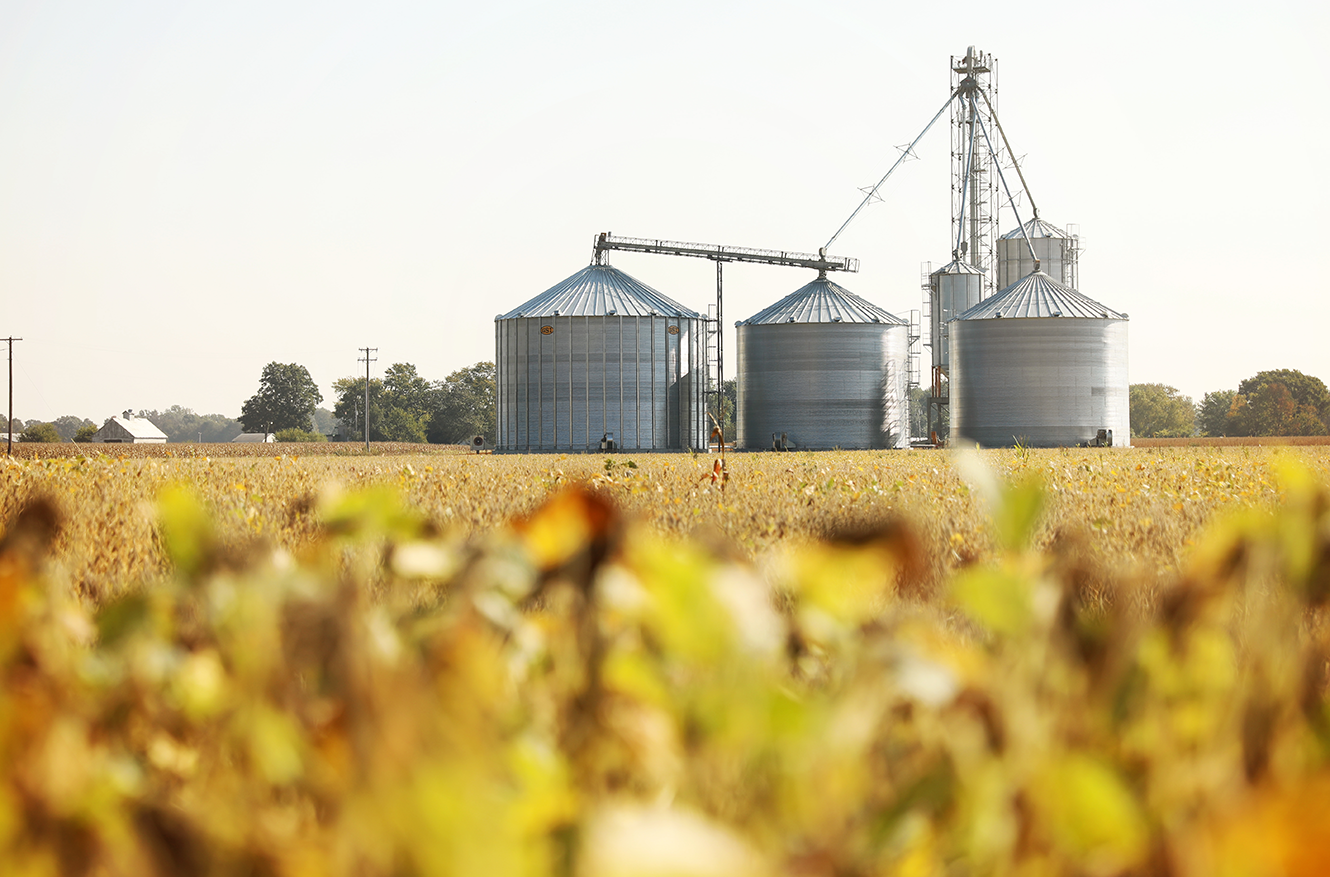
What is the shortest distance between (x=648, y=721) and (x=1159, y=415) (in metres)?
117

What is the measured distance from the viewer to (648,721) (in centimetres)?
69

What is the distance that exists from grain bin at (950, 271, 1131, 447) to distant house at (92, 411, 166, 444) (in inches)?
4118

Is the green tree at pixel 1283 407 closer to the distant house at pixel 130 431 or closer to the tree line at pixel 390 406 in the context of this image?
the tree line at pixel 390 406

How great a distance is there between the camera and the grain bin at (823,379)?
37719mm

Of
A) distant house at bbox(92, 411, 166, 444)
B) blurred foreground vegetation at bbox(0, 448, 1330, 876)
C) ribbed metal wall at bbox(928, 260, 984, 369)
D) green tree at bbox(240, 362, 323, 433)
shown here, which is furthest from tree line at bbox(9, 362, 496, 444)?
blurred foreground vegetation at bbox(0, 448, 1330, 876)

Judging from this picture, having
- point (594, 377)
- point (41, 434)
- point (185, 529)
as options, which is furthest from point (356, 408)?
point (185, 529)

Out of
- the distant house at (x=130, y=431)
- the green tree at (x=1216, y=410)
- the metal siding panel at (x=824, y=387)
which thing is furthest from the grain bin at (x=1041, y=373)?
the distant house at (x=130, y=431)

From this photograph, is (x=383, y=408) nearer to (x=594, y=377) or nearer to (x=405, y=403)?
(x=405, y=403)

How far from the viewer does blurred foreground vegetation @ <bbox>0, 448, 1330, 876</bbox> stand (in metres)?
0.43

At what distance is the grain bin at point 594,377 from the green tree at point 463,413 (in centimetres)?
5274

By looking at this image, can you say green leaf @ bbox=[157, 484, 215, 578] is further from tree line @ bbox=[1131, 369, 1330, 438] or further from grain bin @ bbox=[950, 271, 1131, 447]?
tree line @ bbox=[1131, 369, 1330, 438]

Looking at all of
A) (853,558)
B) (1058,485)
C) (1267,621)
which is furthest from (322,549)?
(1058,485)

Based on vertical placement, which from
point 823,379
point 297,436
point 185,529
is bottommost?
point 185,529

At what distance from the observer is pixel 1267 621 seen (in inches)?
24.0
